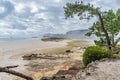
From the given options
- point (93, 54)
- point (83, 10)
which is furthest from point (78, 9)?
point (93, 54)

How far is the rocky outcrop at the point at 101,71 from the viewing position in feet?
80.8

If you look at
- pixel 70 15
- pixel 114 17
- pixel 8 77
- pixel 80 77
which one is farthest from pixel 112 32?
pixel 80 77

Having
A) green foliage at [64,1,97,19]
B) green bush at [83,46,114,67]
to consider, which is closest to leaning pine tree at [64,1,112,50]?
green foliage at [64,1,97,19]

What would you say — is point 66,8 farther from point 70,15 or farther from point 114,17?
point 114,17

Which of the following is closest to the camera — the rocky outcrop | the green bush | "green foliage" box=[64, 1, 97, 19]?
the rocky outcrop

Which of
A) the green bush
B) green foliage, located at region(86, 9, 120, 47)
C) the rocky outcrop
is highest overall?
green foliage, located at region(86, 9, 120, 47)

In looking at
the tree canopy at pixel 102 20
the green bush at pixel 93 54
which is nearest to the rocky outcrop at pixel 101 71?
the green bush at pixel 93 54

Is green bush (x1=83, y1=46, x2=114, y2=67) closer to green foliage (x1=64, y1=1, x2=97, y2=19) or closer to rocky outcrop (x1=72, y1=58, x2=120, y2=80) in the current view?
rocky outcrop (x1=72, y1=58, x2=120, y2=80)

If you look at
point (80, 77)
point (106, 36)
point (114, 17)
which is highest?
point (114, 17)

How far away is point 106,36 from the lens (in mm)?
61781

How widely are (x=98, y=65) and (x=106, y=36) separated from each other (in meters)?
33.0

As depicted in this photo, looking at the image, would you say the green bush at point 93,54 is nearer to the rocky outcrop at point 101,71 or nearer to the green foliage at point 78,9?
the rocky outcrop at point 101,71

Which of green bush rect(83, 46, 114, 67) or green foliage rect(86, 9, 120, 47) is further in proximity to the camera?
green foliage rect(86, 9, 120, 47)

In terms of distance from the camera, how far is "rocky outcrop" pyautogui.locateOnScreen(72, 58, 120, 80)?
80.8 ft
